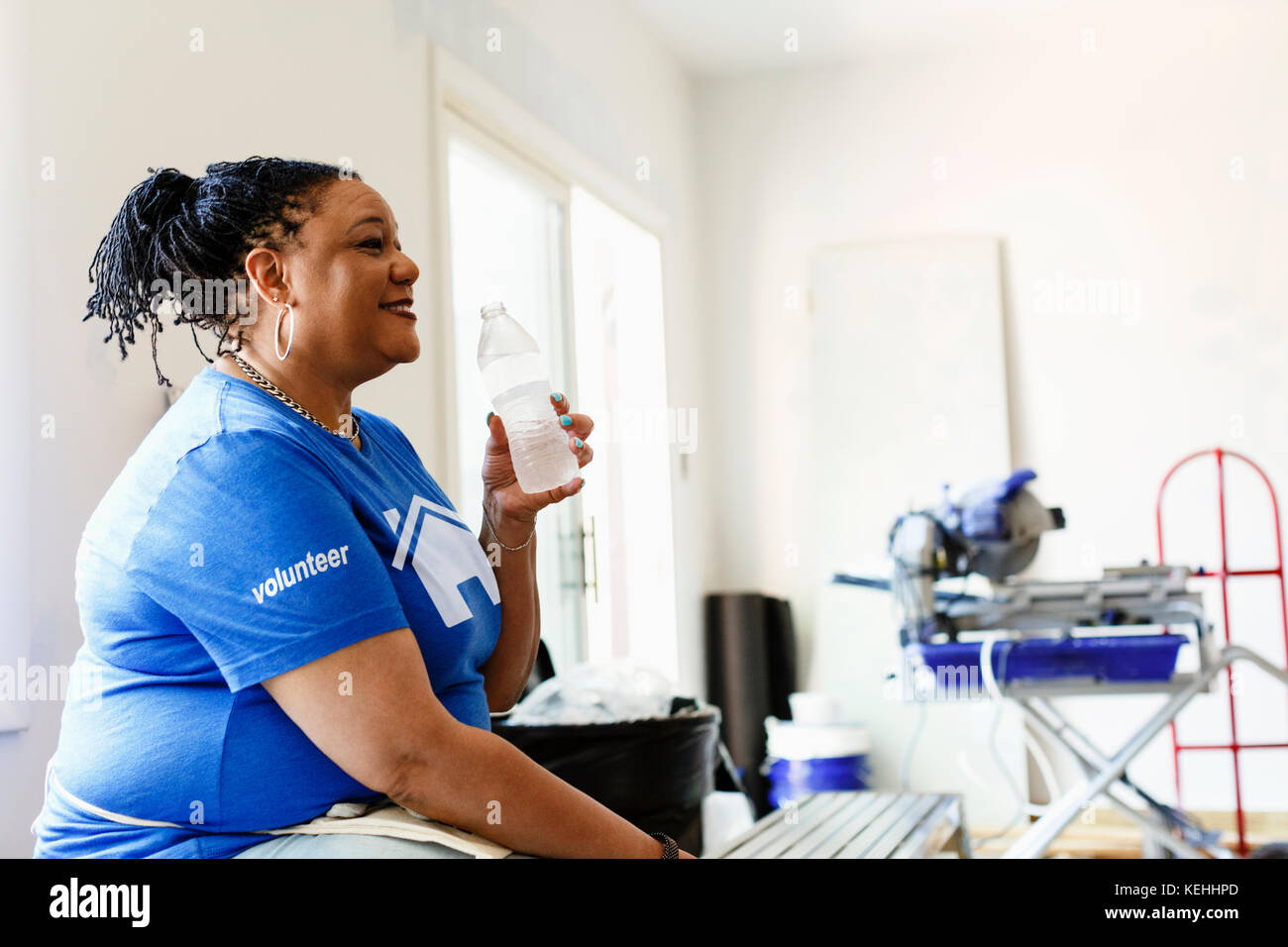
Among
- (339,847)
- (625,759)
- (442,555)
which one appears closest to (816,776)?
(625,759)

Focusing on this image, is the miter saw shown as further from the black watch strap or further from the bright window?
the black watch strap

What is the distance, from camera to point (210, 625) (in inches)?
37.4

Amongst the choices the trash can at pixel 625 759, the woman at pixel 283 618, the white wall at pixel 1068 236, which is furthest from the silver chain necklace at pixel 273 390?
the white wall at pixel 1068 236

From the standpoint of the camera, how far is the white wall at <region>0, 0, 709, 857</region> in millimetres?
1668

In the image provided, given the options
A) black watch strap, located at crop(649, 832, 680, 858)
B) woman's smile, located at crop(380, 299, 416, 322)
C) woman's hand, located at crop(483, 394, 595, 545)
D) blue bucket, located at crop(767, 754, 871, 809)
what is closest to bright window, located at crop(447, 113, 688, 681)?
blue bucket, located at crop(767, 754, 871, 809)

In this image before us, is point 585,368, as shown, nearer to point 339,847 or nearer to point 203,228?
point 203,228

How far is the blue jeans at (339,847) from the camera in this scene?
983mm

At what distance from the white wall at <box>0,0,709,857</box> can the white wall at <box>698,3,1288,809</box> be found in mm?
2244

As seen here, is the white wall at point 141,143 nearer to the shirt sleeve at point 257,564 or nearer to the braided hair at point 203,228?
the braided hair at point 203,228

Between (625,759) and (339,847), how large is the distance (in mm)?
1412

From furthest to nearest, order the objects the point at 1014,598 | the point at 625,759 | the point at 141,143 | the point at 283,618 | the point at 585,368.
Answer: the point at 585,368 → the point at 1014,598 → the point at 625,759 → the point at 141,143 → the point at 283,618

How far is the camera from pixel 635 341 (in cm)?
481

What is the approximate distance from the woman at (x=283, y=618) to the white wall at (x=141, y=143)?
667mm
